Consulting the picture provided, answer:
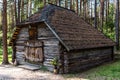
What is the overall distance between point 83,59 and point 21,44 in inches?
220

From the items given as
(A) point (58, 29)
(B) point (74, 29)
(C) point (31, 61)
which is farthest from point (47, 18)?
(C) point (31, 61)

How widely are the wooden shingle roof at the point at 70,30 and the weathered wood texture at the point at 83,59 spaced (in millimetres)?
556

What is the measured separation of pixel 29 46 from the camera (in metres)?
16.6

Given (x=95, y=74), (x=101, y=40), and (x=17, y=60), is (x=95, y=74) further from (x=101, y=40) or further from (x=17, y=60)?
(x=17, y=60)

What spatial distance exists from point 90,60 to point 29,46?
16.4 ft

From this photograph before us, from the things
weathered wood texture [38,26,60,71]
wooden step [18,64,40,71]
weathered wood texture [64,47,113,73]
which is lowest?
wooden step [18,64,40,71]

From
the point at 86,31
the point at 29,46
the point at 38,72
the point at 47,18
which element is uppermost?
the point at 47,18

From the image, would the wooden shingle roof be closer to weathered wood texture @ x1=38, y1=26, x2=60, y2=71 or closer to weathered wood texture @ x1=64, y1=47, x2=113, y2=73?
weathered wood texture @ x1=64, y1=47, x2=113, y2=73

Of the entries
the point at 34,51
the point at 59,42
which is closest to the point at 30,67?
the point at 34,51

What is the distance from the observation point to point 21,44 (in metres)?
17.5

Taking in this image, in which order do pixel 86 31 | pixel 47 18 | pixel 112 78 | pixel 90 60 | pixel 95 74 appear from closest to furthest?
pixel 112 78
pixel 95 74
pixel 47 18
pixel 90 60
pixel 86 31

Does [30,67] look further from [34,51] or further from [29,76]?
[29,76]

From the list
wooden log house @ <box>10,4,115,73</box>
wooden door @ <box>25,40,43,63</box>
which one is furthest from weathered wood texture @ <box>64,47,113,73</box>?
wooden door @ <box>25,40,43,63</box>

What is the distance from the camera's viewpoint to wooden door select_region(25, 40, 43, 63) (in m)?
15.4
